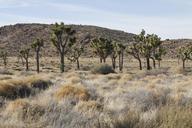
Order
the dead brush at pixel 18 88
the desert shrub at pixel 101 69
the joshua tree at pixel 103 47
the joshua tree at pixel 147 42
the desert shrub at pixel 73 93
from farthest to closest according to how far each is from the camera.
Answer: the joshua tree at pixel 103 47 < the joshua tree at pixel 147 42 < the desert shrub at pixel 101 69 < the dead brush at pixel 18 88 < the desert shrub at pixel 73 93

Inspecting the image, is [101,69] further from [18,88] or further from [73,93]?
[73,93]

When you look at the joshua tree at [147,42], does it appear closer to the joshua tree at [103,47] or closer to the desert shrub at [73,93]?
the joshua tree at [103,47]

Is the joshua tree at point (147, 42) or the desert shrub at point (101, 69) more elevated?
the joshua tree at point (147, 42)

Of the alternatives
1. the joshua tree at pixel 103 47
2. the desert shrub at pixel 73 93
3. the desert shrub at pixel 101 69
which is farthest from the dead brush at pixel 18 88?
the joshua tree at pixel 103 47

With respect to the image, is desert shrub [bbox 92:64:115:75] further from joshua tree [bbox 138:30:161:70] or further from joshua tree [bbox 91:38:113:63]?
joshua tree [bbox 91:38:113:63]

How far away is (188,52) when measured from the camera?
83.6 meters

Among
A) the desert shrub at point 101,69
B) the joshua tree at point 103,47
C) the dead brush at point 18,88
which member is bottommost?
the desert shrub at point 101,69

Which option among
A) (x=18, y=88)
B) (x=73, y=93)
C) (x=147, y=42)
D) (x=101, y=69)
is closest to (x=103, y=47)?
(x=147, y=42)

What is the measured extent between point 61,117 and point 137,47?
63.4 meters

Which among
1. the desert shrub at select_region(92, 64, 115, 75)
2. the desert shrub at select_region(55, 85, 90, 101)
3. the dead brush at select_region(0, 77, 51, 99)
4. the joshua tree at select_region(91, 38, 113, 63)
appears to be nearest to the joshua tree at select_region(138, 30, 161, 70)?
the joshua tree at select_region(91, 38, 113, 63)

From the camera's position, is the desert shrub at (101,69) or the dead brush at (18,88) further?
the desert shrub at (101,69)

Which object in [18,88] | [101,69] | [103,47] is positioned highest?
[103,47]

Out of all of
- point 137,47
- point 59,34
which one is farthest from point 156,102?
point 137,47

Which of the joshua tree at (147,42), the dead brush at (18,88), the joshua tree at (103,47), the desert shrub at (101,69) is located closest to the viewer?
the dead brush at (18,88)
